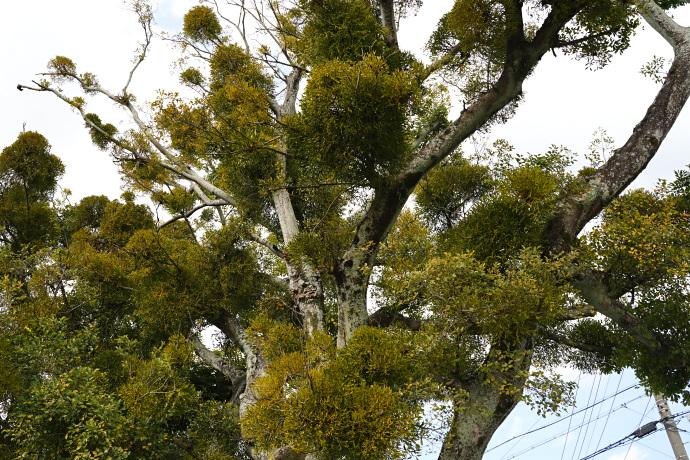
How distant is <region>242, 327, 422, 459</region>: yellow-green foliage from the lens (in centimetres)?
649

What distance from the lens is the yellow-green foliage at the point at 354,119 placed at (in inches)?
281

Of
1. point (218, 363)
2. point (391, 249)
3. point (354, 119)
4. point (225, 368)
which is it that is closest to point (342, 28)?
point (354, 119)

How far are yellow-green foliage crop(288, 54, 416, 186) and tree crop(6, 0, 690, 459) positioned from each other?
3 centimetres

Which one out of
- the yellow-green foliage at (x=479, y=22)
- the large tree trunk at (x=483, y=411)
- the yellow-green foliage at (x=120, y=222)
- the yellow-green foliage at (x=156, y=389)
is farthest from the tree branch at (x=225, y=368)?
the yellow-green foliage at (x=479, y=22)

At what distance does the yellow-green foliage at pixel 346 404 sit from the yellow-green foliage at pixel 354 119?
2330mm

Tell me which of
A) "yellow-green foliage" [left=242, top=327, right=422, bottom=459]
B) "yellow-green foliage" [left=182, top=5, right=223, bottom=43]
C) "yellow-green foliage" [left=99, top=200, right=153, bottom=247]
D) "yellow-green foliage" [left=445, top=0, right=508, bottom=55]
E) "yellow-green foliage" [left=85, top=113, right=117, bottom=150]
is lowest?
"yellow-green foliage" [left=242, top=327, right=422, bottom=459]

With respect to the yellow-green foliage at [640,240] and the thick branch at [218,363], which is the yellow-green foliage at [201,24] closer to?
the thick branch at [218,363]

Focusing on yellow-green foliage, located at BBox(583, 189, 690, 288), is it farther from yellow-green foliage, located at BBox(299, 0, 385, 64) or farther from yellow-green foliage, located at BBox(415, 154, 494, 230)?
yellow-green foliage, located at BBox(299, 0, 385, 64)

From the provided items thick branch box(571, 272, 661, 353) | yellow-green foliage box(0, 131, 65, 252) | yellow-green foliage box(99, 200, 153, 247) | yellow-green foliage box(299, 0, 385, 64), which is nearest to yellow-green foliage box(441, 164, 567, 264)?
thick branch box(571, 272, 661, 353)

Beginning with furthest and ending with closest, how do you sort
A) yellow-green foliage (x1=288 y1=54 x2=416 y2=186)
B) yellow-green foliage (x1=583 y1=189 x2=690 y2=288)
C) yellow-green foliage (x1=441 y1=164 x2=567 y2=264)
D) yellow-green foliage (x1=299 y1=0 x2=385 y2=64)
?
yellow-green foliage (x1=299 y1=0 x2=385 y2=64), yellow-green foliage (x1=441 y1=164 x2=567 y2=264), yellow-green foliage (x1=583 y1=189 x2=690 y2=288), yellow-green foliage (x1=288 y1=54 x2=416 y2=186)

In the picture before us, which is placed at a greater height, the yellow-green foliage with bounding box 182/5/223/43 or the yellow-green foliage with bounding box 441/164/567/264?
the yellow-green foliage with bounding box 182/5/223/43

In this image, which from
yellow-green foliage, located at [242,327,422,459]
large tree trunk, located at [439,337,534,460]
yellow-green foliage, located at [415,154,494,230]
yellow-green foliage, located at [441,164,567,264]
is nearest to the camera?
yellow-green foliage, located at [242,327,422,459]

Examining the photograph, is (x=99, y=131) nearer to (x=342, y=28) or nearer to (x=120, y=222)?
(x=120, y=222)

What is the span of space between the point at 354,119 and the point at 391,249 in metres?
2.44
